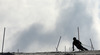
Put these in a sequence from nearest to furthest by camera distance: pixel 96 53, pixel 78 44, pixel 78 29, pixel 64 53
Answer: pixel 96 53, pixel 64 53, pixel 78 44, pixel 78 29

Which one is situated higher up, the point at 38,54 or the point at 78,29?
the point at 78,29

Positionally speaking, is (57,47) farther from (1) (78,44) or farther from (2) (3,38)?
(1) (78,44)

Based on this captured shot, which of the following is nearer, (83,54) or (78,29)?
(83,54)

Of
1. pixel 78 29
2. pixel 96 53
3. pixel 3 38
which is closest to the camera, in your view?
pixel 96 53

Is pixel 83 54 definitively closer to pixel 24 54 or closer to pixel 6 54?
pixel 24 54

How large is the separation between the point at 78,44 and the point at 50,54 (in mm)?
4667

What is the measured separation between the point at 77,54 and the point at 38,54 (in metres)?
4.93

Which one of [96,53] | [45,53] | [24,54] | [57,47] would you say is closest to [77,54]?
[96,53]

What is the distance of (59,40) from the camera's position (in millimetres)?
47656

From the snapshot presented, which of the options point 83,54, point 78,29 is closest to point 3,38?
point 78,29

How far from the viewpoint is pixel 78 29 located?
5356cm

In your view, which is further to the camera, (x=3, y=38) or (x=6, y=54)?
(x=3, y=38)

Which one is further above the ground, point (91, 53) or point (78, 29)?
point (78, 29)

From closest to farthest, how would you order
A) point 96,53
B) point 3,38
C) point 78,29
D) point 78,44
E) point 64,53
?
point 96,53, point 64,53, point 78,44, point 3,38, point 78,29
